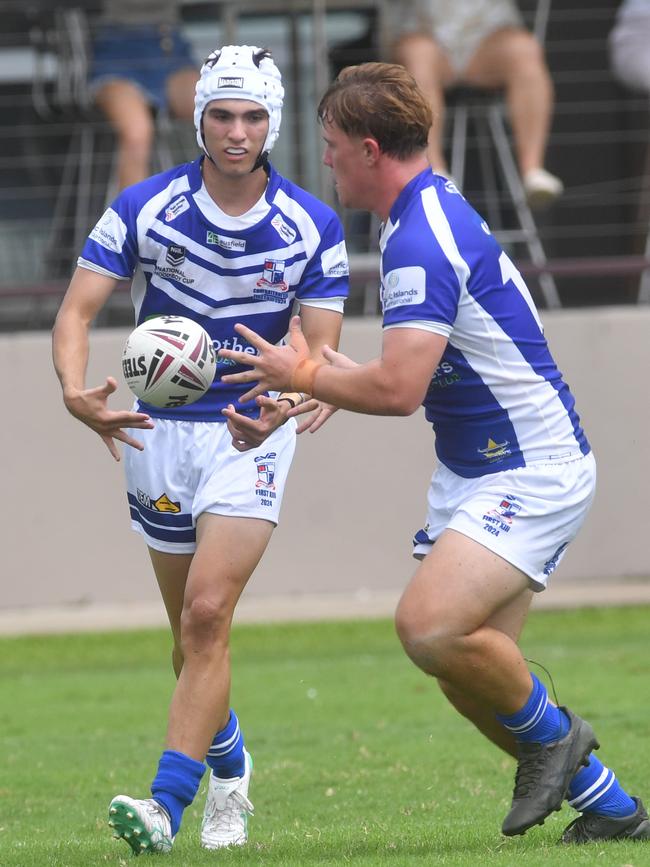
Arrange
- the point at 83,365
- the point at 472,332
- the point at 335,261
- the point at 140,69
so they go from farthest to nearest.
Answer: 1. the point at 140,69
2. the point at 335,261
3. the point at 83,365
4. the point at 472,332

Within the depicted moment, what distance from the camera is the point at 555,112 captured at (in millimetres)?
14727

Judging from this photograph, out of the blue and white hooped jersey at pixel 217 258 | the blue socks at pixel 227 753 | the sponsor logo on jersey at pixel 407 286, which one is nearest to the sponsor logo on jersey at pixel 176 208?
the blue and white hooped jersey at pixel 217 258

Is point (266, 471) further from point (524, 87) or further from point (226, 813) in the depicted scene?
point (524, 87)

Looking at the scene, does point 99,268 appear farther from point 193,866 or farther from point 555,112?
point 555,112

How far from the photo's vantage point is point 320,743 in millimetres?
7965

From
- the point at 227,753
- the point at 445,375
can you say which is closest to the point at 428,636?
the point at 445,375

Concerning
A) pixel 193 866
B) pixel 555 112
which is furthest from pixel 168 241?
pixel 555 112

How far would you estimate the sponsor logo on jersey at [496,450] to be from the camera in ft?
16.6

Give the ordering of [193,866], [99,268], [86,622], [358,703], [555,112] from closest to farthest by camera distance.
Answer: [193,866], [99,268], [358,703], [86,622], [555,112]

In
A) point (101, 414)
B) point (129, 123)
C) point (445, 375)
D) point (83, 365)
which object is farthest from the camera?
point (129, 123)

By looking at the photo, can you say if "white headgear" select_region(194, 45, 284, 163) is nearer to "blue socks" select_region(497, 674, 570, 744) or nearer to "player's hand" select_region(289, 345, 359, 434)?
"player's hand" select_region(289, 345, 359, 434)

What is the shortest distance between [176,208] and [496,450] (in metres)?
1.51

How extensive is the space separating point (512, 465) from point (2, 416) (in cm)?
805

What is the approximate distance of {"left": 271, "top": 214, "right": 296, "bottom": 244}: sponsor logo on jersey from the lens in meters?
5.74
